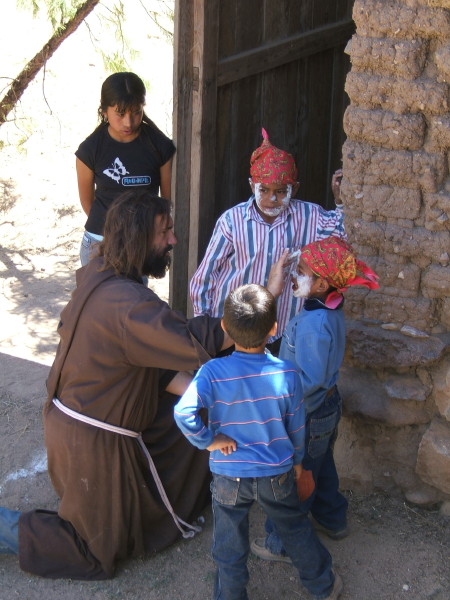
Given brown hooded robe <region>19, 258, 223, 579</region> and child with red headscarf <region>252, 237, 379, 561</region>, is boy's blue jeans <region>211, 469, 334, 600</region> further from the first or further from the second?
brown hooded robe <region>19, 258, 223, 579</region>

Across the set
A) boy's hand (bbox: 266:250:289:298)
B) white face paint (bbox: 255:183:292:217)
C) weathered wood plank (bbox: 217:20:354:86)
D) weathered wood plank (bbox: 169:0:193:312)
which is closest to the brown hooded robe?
boy's hand (bbox: 266:250:289:298)

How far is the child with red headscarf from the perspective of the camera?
307 centimetres

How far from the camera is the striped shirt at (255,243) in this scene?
3.72 metres

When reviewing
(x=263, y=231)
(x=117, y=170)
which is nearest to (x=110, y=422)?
(x=263, y=231)

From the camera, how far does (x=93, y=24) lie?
10742 mm

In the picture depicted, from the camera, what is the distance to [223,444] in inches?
108

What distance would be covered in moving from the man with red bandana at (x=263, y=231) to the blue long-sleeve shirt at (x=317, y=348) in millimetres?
594

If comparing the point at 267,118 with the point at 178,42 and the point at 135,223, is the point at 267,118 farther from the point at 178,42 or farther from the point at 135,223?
the point at 135,223

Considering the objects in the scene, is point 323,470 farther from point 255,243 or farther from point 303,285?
point 255,243

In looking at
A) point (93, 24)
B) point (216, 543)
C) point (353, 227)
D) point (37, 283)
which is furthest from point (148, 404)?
point (93, 24)

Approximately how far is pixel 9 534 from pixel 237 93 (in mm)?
2551

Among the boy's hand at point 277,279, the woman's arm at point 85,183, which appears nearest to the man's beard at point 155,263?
the boy's hand at point 277,279

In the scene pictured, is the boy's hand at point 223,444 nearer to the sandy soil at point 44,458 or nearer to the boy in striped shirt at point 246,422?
the boy in striped shirt at point 246,422

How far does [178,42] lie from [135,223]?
150cm
